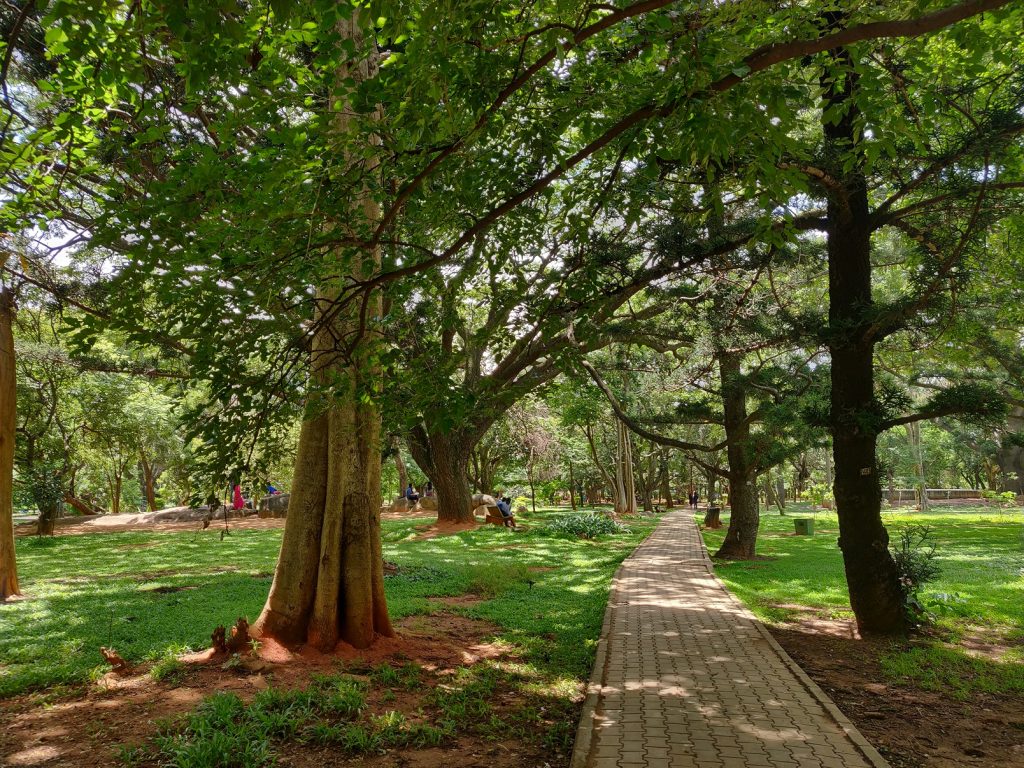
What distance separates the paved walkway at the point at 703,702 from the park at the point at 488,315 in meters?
0.05

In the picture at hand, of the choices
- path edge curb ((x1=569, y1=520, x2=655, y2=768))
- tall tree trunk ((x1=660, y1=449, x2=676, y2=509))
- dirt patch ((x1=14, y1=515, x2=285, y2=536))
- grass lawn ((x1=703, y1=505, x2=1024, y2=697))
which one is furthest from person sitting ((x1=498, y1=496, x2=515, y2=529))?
tall tree trunk ((x1=660, y1=449, x2=676, y2=509))

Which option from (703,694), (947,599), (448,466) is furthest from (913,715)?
(448,466)

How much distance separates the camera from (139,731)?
176 inches

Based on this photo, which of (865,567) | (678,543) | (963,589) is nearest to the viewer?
(865,567)

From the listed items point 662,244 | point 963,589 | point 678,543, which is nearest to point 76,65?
point 662,244

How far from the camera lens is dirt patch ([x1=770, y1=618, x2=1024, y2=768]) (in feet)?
14.6

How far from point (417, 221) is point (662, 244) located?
3.18m

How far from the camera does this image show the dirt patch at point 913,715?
14.6 ft

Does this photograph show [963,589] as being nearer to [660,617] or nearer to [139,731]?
[660,617]

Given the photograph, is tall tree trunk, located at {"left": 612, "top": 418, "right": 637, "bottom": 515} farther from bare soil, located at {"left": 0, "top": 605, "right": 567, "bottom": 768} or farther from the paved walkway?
bare soil, located at {"left": 0, "top": 605, "right": 567, "bottom": 768}

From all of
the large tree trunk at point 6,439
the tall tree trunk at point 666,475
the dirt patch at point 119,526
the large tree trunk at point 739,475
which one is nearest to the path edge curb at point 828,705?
the large tree trunk at point 739,475

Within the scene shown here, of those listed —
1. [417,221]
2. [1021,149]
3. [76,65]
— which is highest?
[1021,149]

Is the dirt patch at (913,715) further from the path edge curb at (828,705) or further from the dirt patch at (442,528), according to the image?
the dirt patch at (442,528)

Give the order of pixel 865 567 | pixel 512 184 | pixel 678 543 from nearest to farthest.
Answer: pixel 512 184 → pixel 865 567 → pixel 678 543
